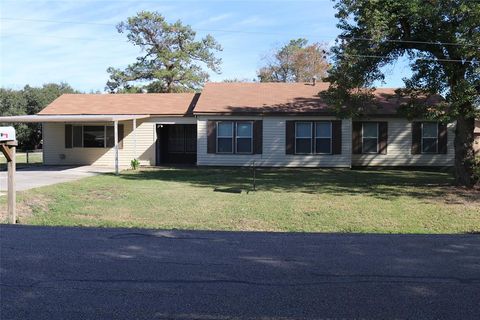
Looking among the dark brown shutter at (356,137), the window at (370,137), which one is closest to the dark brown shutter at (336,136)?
the dark brown shutter at (356,137)

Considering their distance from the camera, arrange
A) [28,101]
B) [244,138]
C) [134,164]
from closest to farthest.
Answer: [134,164], [244,138], [28,101]

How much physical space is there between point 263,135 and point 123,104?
821cm

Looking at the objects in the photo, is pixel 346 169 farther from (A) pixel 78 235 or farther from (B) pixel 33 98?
(B) pixel 33 98

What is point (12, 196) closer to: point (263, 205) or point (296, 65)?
point (263, 205)

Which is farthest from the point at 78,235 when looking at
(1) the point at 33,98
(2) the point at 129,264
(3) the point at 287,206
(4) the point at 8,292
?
(1) the point at 33,98

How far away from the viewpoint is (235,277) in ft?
18.3

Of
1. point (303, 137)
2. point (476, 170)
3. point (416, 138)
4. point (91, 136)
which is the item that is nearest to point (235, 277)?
point (476, 170)

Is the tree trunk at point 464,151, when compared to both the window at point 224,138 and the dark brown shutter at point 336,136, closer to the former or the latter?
the dark brown shutter at point 336,136

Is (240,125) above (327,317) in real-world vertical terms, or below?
above

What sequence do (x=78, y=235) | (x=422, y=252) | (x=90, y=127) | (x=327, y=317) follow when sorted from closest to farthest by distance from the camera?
(x=327, y=317)
(x=422, y=252)
(x=78, y=235)
(x=90, y=127)

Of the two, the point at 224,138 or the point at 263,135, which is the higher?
the point at 263,135

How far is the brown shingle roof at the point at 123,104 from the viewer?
1024 inches

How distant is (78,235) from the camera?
8039 mm

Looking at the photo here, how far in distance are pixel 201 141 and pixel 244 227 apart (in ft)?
47.3
